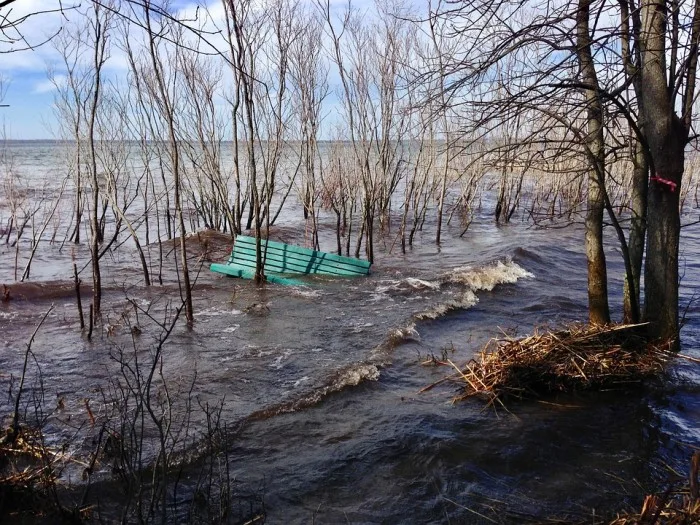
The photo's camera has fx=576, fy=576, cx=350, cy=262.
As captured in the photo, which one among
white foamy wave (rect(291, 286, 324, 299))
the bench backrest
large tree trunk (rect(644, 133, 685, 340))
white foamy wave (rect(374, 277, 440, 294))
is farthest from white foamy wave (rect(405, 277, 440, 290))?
large tree trunk (rect(644, 133, 685, 340))

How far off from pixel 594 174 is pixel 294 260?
614 centimetres

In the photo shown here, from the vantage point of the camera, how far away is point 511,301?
9.48m

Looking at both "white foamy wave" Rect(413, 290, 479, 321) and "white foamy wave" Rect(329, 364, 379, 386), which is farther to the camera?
"white foamy wave" Rect(413, 290, 479, 321)

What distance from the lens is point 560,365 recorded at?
17.7 feet

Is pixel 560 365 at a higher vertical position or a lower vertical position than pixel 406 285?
higher

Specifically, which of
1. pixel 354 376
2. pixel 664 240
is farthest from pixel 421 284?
pixel 664 240

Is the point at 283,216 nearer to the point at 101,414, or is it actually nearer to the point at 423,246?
the point at 423,246

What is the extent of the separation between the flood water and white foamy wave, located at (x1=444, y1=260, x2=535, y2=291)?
6cm

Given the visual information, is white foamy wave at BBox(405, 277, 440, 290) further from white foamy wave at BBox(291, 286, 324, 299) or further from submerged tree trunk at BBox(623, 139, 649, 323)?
submerged tree trunk at BBox(623, 139, 649, 323)

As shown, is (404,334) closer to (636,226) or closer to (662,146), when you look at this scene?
(636,226)

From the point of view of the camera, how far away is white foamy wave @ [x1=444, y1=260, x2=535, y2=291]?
10469 mm

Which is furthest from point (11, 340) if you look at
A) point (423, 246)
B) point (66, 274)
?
point (423, 246)

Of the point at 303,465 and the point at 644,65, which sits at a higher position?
the point at 644,65

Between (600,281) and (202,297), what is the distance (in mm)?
6181
